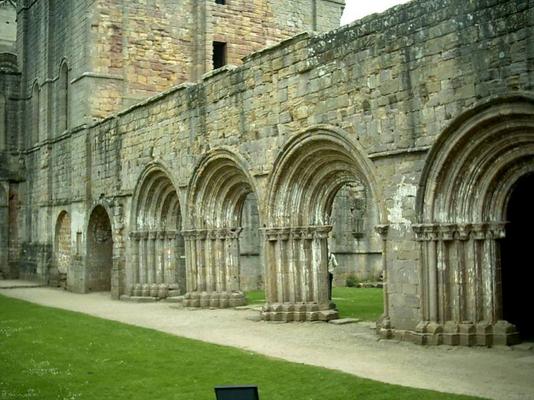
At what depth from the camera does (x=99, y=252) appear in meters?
23.2

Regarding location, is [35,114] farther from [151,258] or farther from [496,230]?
[496,230]

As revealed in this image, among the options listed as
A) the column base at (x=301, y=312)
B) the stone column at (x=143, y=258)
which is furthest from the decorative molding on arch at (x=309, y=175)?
the stone column at (x=143, y=258)

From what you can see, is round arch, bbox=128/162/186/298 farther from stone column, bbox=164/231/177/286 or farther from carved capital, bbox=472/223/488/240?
carved capital, bbox=472/223/488/240

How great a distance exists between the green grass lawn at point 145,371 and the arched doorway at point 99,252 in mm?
10037

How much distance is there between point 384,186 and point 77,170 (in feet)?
46.7

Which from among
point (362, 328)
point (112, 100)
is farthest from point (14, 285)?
point (362, 328)

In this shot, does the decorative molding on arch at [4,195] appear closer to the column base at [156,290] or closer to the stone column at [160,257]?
the column base at [156,290]

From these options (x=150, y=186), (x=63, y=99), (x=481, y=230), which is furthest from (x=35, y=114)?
(x=481, y=230)

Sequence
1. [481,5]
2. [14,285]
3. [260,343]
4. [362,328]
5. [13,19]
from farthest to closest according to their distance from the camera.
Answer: [13,19], [14,285], [362,328], [260,343], [481,5]

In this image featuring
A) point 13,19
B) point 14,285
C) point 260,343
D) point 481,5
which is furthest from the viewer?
point 13,19

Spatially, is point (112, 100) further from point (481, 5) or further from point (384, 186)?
point (481, 5)

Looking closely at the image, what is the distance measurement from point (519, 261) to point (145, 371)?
22.4 feet

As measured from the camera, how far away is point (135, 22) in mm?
23547

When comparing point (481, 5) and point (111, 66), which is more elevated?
point (111, 66)
